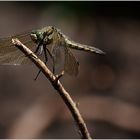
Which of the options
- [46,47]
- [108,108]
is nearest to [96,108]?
[108,108]

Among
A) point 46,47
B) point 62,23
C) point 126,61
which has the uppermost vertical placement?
point 46,47

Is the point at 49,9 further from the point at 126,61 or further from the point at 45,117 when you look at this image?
the point at 45,117

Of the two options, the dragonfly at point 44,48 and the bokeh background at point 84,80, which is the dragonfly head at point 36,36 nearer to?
the dragonfly at point 44,48

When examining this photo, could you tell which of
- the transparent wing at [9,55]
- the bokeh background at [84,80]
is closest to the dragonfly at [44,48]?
the transparent wing at [9,55]

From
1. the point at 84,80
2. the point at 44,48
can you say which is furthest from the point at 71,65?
the point at 84,80

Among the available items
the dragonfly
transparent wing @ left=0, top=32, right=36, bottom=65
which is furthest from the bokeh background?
transparent wing @ left=0, top=32, right=36, bottom=65

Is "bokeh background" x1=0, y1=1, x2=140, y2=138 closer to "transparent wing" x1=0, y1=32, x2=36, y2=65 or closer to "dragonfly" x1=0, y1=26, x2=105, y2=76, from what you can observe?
"dragonfly" x1=0, y1=26, x2=105, y2=76

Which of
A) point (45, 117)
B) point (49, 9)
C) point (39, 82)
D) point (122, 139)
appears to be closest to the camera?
point (122, 139)
